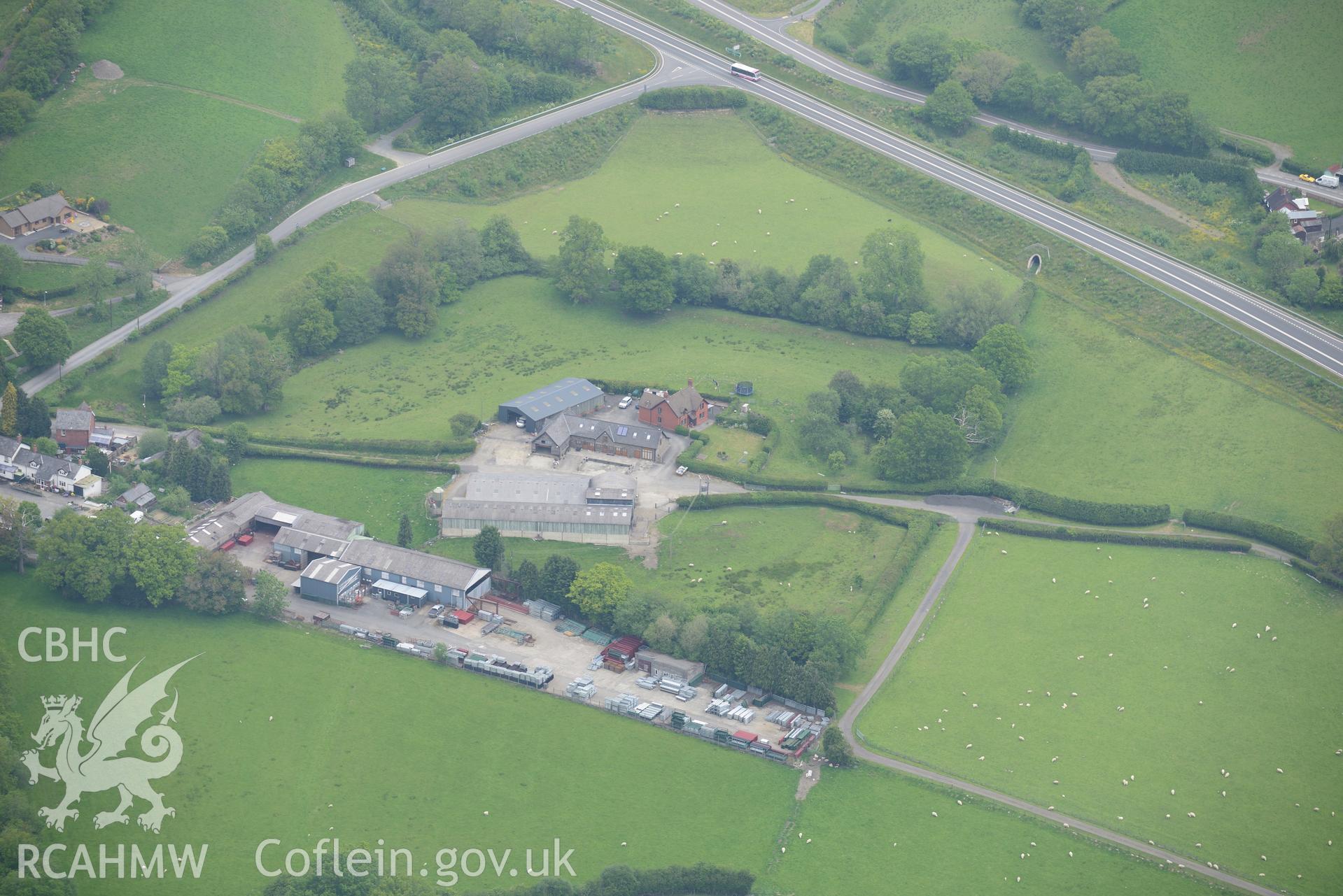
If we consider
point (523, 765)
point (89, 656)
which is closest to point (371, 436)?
point (89, 656)

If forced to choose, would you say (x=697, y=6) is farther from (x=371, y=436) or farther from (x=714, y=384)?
(x=371, y=436)

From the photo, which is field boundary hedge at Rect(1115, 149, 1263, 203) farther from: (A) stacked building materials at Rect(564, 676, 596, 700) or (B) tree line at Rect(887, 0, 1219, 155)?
(A) stacked building materials at Rect(564, 676, 596, 700)

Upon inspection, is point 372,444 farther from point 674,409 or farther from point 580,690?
point 580,690

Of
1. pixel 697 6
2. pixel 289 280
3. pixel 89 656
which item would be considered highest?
pixel 697 6

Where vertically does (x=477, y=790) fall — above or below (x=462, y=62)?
below

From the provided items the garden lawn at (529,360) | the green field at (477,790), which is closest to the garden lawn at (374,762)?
the green field at (477,790)

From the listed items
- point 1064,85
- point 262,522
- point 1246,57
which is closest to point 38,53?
point 262,522
